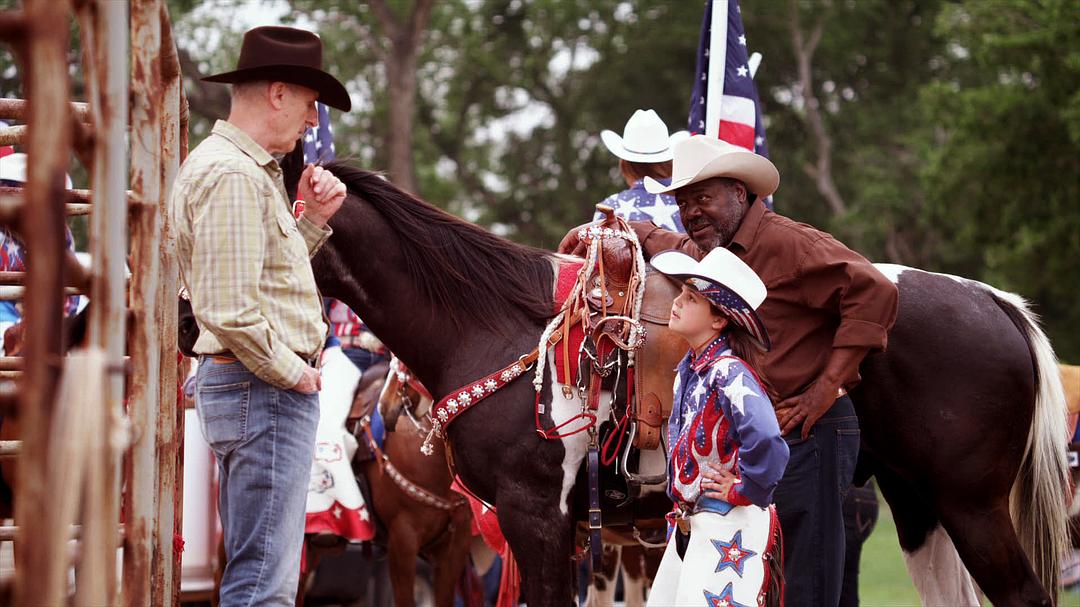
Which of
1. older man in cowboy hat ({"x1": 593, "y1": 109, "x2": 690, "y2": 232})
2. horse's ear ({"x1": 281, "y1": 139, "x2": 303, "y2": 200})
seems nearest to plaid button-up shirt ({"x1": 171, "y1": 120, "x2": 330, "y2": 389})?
horse's ear ({"x1": 281, "y1": 139, "x2": 303, "y2": 200})

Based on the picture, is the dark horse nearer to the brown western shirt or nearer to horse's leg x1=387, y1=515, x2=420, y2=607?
the brown western shirt

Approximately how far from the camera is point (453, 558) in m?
6.39

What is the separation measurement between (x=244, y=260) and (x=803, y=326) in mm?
1967

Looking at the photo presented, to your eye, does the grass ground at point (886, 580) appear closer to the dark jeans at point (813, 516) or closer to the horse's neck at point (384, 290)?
the dark jeans at point (813, 516)

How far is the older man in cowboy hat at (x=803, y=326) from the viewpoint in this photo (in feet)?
12.6

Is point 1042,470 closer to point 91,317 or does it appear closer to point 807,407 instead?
point 807,407

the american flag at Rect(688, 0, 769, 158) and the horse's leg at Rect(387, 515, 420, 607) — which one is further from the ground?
the american flag at Rect(688, 0, 769, 158)

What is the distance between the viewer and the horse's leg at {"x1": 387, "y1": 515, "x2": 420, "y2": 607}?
617 centimetres

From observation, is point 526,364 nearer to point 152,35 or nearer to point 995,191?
point 152,35

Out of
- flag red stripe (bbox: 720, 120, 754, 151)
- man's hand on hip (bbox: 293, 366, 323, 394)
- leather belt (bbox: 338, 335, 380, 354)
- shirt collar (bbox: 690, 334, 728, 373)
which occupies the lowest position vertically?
leather belt (bbox: 338, 335, 380, 354)

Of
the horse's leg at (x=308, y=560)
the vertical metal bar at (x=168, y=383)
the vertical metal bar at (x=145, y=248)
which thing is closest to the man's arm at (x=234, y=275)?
the vertical metal bar at (x=168, y=383)

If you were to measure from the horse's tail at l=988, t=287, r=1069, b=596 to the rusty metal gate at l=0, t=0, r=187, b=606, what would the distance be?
3311mm

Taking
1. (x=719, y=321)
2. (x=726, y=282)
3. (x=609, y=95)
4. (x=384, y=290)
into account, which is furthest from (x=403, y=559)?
(x=609, y=95)

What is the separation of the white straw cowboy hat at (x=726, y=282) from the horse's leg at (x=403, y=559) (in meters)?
3.22
